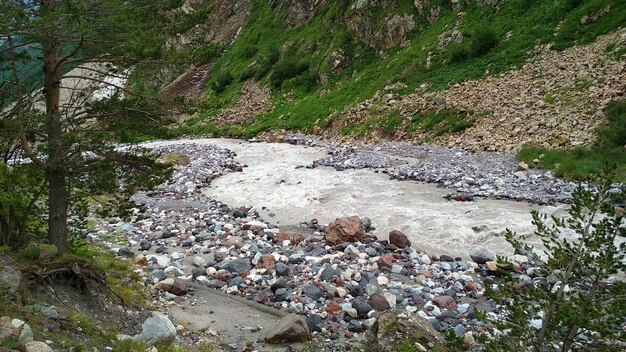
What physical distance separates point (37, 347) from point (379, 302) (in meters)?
5.17

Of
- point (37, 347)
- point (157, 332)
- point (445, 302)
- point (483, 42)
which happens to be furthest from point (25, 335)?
point (483, 42)

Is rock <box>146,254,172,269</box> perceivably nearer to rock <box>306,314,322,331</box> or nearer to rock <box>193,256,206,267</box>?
rock <box>193,256,206,267</box>

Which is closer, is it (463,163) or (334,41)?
(463,163)

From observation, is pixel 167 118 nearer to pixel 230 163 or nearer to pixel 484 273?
pixel 484 273

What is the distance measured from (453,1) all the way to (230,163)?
961 inches

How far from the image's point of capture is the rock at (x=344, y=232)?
11516 mm

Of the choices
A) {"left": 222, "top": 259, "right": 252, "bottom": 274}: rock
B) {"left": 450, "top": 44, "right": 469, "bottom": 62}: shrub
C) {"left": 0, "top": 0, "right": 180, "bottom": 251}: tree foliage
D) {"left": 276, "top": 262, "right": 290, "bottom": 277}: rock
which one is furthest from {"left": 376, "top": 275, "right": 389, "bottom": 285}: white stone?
{"left": 450, "top": 44, "right": 469, "bottom": 62}: shrub

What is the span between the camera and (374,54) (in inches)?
1718

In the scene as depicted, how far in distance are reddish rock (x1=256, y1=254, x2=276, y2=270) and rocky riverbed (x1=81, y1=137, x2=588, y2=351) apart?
0.02 metres

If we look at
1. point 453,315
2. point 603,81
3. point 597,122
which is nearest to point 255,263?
point 453,315

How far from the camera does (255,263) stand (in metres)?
10.1

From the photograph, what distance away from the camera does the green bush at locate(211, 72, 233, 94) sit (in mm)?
57969

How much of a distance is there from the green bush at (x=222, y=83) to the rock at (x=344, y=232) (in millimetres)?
48742

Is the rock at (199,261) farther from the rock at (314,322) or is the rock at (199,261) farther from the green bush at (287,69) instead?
the green bush at (287,69)
